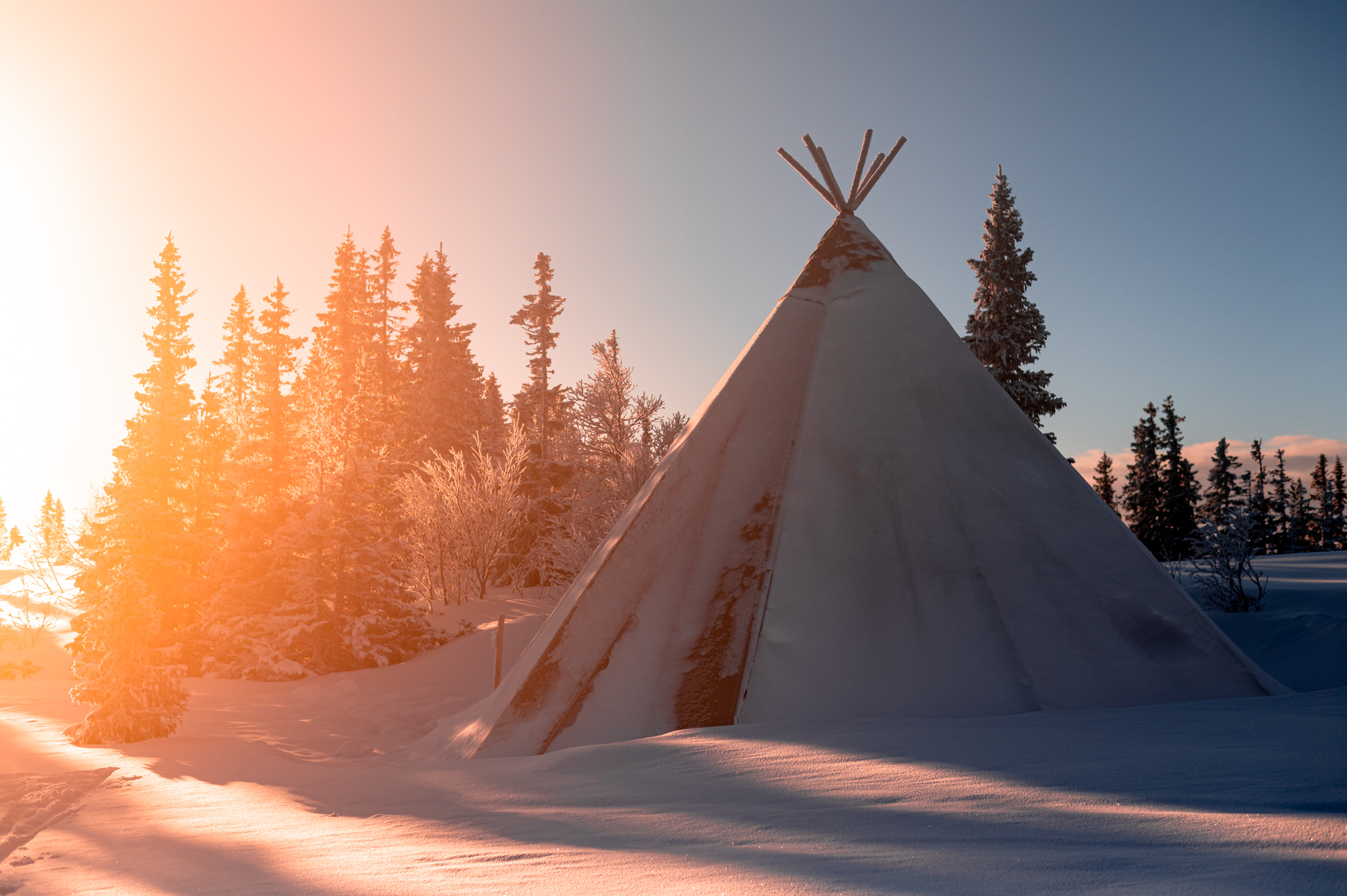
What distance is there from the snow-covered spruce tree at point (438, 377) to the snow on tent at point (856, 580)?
2398cm

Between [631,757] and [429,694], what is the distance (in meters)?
8.50

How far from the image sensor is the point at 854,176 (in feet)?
26.1

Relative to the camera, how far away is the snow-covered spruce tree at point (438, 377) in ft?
95.7

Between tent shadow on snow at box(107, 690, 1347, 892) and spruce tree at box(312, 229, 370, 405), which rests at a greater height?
spruce tree at box(312, 229, 370, 405)

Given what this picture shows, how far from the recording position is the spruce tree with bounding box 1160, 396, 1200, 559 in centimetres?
3225

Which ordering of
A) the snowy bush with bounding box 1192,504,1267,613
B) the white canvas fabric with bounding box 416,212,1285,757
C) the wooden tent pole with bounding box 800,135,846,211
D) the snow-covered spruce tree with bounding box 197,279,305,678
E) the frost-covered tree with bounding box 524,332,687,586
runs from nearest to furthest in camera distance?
the white canvas fabric with bounding box 416,212,1285,757 → the wooden tent pole with bounding box 800,135,846,211 → the snowy bush with bounding box 1192,504,1267,613 → the snow-covered spruce tree with bounding box 197,279,305,678 → the frost-covered tree with bounding box 524,332,687,586

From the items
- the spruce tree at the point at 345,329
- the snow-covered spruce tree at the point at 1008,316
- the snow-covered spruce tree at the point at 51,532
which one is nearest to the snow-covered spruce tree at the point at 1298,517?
the snow-covered spruce tree at the point at 1008,316

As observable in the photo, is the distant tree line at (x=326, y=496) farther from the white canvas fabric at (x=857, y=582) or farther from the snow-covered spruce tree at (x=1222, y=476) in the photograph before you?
the snow-covered spruce tree at (x=1222, y=476)

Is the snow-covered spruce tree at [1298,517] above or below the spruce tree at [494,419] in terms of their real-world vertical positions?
below

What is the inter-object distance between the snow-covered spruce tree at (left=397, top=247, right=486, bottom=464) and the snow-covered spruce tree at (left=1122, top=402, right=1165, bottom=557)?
30.1m

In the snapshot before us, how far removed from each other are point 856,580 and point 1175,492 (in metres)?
36.7

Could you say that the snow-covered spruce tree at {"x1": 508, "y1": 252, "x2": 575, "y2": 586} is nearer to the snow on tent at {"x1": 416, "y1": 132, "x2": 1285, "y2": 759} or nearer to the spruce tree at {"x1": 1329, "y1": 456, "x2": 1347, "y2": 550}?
the snow on tent at {"x1": 416, "y1": 132, "x2": 1285, "y2": 759}

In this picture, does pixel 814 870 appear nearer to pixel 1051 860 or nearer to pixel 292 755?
pixel 1051 860

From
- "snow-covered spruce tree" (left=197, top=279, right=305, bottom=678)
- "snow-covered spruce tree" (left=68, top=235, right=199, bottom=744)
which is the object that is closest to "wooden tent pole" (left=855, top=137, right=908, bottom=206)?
"snow-covered spruce tree" (left=68, top=235, right=199, bottom=744)
